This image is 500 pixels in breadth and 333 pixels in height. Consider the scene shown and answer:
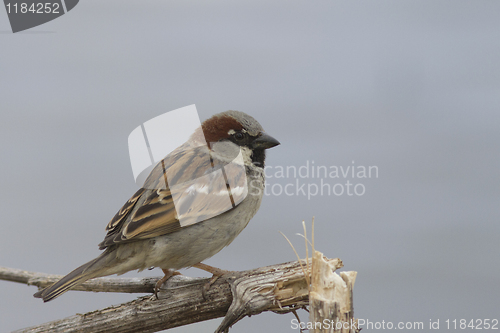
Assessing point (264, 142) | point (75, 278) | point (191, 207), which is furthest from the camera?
point (264, 142)

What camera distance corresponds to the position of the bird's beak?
2.16 m

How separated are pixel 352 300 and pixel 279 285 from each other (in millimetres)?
325

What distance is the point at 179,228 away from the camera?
1.86m

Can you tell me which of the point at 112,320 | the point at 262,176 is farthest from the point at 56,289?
the point at 262,176

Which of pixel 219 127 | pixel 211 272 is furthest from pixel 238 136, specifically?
pixel 211 272

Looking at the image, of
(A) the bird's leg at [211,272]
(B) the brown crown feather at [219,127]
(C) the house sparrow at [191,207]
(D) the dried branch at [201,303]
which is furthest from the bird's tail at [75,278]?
(B) the brown crown feather at [219,127]

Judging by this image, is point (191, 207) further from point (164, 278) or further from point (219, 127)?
point (219, 127)

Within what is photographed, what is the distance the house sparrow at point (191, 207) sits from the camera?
1.86 metres

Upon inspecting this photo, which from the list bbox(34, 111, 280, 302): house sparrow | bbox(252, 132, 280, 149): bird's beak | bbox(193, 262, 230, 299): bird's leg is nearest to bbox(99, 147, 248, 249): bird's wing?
bbox(34, 111, 280, 302): house sparrow

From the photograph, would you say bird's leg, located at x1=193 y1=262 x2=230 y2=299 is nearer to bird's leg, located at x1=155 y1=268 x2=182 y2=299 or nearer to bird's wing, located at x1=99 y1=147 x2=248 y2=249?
bird's leg, located at x1=155 y1=268 x2=182 y2=299

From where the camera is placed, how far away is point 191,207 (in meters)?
1.92

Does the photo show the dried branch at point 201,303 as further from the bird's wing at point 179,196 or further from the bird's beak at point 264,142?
the bird's beak at point 264,142

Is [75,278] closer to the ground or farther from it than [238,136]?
closer to the ground

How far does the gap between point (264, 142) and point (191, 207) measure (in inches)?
20.3
